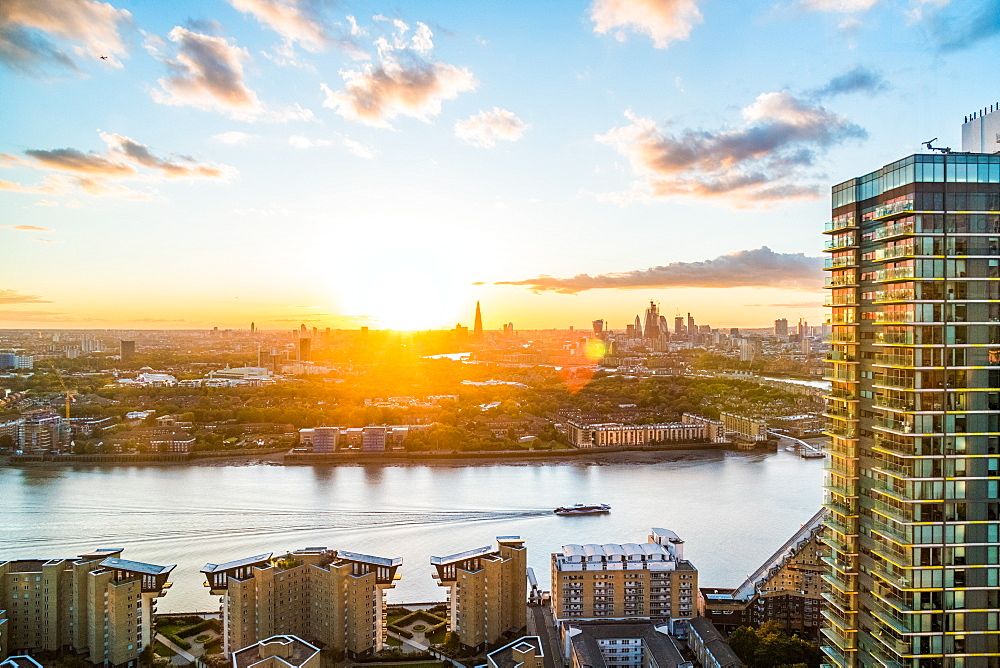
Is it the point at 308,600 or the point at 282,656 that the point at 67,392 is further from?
the point at 282,656

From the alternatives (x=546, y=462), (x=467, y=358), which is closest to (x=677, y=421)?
(x=546, y=462)

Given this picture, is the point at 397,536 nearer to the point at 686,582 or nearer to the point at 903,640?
the point at 686,582

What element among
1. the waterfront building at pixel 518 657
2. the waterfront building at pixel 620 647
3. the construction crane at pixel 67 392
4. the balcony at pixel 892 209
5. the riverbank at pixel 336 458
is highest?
the balcony at pixel 892 209

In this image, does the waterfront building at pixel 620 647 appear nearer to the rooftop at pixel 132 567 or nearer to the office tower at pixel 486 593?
the office tower at pixel 486 593

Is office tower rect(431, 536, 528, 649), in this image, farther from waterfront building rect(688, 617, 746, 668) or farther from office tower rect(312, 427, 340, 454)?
office tower rect(312, 427, 340, 454)

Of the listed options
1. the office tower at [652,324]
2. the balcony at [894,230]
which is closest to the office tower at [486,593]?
the balcony at [894,230]

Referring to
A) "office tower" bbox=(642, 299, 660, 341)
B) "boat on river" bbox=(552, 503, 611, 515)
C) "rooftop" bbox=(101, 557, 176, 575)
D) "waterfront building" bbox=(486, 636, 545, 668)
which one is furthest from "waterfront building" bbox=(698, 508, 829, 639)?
"office tower" bbox=(642, 299, 660, 341)
